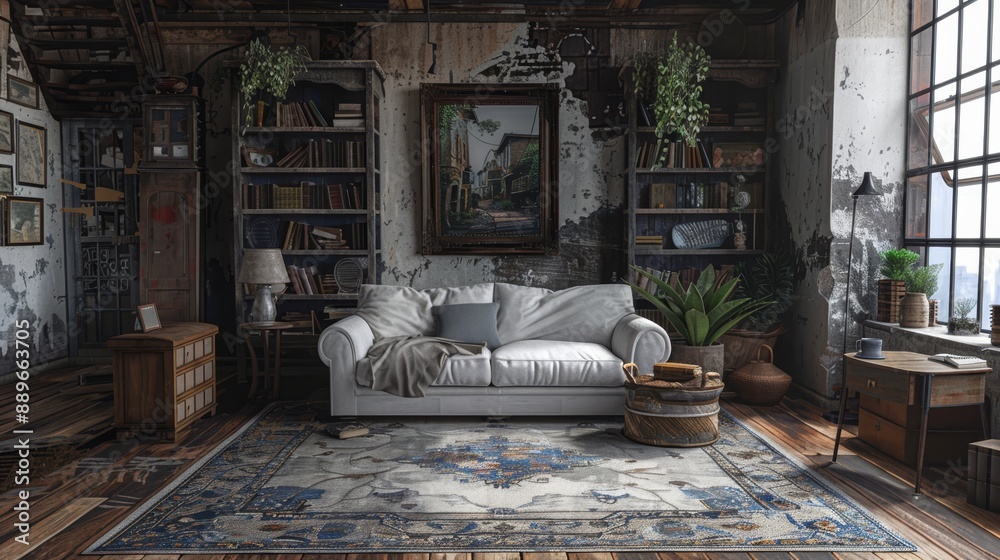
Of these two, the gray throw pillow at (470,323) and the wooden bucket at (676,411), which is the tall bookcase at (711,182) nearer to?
the gray throw pillow at (470,323)

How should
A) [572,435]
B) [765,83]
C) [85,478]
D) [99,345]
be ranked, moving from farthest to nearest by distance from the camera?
[99,345] < [765,83] < [572,435] < [85,478]

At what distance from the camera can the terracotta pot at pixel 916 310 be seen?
4.00 meters

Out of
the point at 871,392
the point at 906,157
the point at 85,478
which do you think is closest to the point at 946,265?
the point at 906,157

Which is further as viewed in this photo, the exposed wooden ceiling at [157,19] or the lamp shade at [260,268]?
the exposed wooden ceiling at [157,19]

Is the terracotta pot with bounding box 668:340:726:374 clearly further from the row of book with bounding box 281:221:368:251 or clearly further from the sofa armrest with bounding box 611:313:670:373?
the row of book with bounding box 281:221:368:251

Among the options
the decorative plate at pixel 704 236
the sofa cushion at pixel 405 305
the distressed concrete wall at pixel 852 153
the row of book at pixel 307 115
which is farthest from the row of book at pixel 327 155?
the distressed concrete wall at pixel 852 153

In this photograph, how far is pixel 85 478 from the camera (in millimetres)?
3176

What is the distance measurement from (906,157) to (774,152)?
122 cm

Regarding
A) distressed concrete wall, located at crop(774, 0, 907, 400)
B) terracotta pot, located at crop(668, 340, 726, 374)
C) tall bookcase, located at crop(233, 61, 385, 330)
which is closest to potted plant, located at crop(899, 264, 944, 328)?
distressed concrete wall, located at crop(774, 0, 907, 400)

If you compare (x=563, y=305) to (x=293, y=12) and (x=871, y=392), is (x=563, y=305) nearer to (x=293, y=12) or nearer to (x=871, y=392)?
(x=871, y=392)

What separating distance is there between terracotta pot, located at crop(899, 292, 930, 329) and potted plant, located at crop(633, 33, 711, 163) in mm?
1917

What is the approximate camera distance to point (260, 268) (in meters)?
4.75

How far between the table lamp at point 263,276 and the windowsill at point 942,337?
410 cm

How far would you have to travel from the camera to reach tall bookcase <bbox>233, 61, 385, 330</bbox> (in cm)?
545
